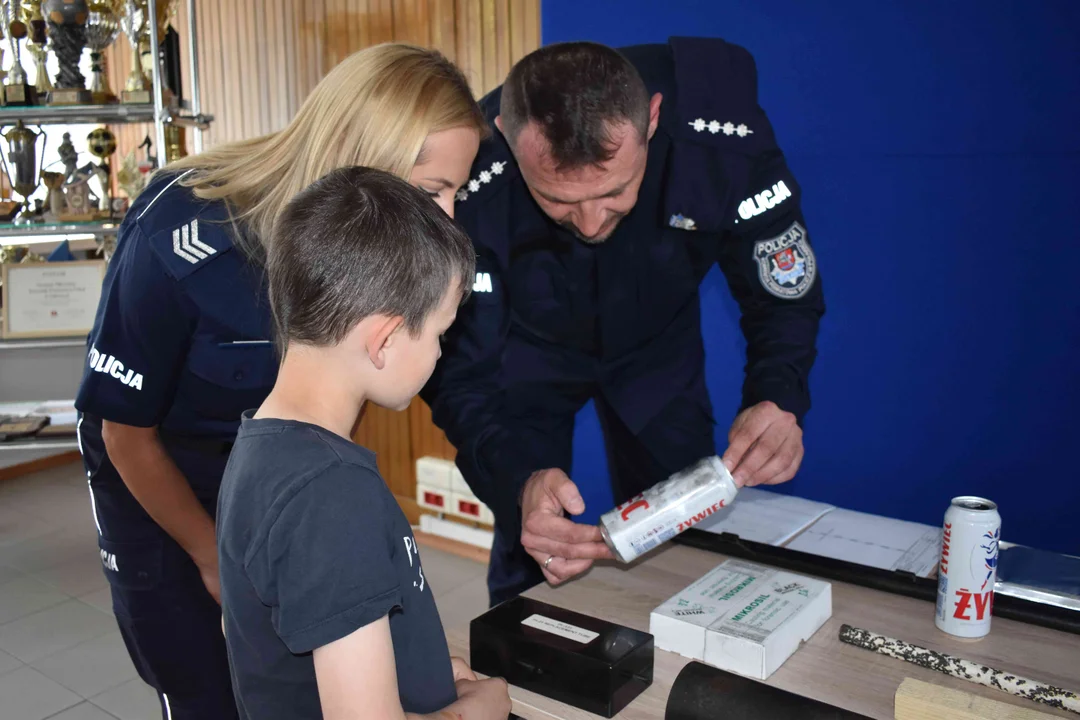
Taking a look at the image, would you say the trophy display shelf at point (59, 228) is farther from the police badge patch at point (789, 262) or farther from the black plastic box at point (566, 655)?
the black plastic box at point (566, 655)

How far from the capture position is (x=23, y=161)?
3.53 m

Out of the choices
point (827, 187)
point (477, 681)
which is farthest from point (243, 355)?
point (827, 187)

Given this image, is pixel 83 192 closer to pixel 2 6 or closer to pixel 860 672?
pixel 2 6

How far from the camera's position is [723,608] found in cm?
117

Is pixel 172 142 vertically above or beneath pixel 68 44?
beneath

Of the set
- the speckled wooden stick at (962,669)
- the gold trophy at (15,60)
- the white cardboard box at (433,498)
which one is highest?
the gold trophy at (15,60)

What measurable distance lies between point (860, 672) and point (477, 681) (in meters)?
0.46

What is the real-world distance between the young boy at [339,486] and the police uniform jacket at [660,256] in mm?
761

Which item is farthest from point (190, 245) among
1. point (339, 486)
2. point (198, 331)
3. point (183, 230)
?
point (339, 486)

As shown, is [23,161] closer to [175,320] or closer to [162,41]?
[162,41]

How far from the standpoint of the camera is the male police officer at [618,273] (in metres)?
1.48

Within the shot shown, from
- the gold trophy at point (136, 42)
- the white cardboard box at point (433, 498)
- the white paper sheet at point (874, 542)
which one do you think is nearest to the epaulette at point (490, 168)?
the white paper sheet at point (874, 542)

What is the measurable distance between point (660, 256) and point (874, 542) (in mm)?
703

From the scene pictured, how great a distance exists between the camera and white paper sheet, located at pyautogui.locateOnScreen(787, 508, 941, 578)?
1414mm
